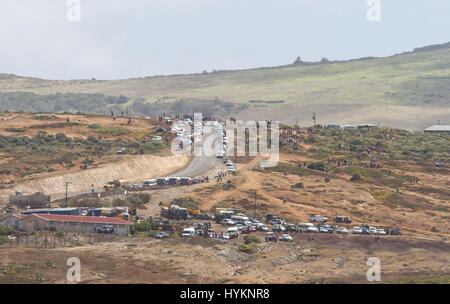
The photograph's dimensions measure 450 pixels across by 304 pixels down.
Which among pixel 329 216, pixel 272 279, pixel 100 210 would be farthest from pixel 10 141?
pixel 272 279

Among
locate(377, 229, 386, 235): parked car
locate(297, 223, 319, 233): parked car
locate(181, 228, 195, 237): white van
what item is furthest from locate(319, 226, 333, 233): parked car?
locate(181, 228, 195, 237): white van

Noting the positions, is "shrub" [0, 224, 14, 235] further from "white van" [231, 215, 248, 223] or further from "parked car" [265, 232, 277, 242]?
"white van" [231, 215, 248, 223]

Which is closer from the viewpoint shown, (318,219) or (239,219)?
(239,219)

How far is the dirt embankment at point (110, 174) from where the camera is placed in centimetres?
11250

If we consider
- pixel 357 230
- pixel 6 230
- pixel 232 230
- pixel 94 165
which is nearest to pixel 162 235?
pixel 232 230

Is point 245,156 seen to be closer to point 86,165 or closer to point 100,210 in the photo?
point 86,165

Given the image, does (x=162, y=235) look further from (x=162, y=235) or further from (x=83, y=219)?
(x=83, y=219)

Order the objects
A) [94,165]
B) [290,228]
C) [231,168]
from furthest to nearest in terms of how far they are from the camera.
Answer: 1. [231,168]
2. [94,165]
3. [290,228]

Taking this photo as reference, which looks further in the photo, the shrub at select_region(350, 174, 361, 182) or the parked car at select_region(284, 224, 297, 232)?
the shrub at select_region(350, 174, 361, 182)

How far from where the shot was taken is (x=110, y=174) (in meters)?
124

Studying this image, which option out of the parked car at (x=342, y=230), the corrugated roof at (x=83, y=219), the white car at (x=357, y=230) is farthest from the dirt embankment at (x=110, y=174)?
the white car at (x=357, y=230)

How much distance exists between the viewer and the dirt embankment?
112 m
